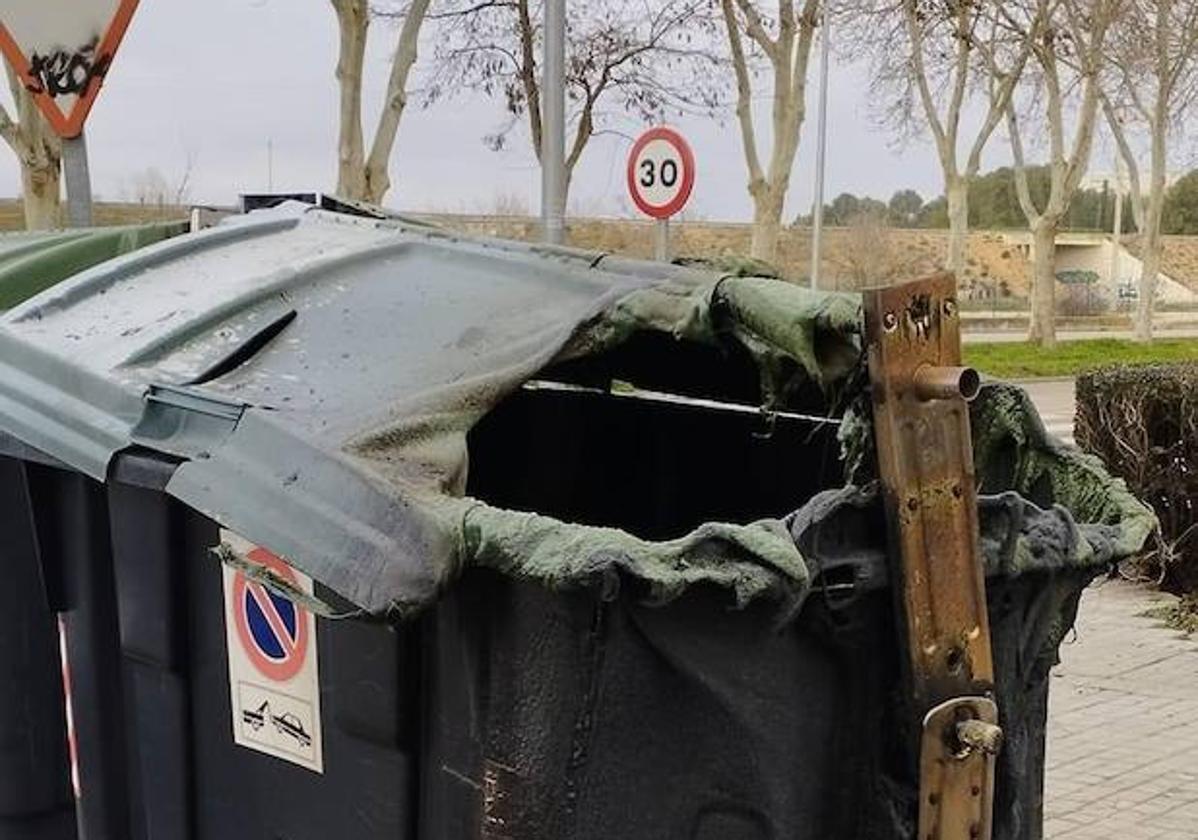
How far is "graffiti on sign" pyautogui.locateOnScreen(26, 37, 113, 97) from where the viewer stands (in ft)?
14.6

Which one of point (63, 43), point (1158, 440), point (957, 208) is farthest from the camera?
point (957, 208)

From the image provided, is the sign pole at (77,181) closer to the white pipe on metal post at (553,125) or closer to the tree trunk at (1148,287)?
the white pipe on metal post at (553,125)

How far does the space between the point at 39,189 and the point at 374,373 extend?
1494 cm

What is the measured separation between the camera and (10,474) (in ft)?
9.71

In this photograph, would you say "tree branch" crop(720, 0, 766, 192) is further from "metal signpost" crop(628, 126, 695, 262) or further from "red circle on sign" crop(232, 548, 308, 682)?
"red circle on sign" crop(232, 548, 308, 682)

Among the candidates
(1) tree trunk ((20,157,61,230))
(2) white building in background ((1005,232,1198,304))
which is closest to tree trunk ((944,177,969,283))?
(1) tree trunk ((20,157,61,230))

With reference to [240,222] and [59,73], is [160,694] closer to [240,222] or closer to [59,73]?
[240,222]

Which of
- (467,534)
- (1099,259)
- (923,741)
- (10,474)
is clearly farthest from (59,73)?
(1099,259)

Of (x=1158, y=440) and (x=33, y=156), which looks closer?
(x=1158, y=440)

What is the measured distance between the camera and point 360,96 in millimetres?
17078

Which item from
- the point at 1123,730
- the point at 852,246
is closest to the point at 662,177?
the point at 1123,730

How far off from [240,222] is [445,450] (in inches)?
45.6

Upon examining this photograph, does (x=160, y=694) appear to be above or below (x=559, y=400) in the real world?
below

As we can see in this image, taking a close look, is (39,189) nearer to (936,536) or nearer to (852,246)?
(936,536)
